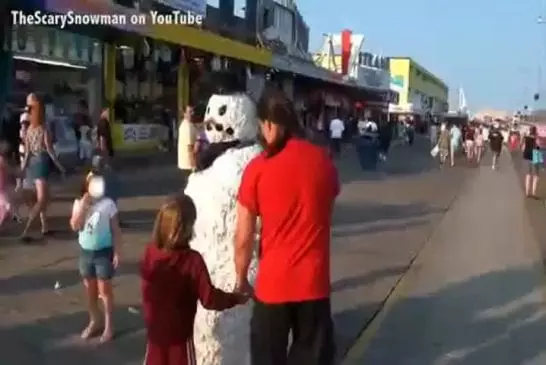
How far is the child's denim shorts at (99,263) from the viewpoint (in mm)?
7500

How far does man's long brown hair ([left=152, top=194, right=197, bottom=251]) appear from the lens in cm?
510

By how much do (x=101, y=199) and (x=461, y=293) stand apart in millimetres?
4442

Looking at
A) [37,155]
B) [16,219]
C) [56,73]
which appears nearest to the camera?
[37,155]

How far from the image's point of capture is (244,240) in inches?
207

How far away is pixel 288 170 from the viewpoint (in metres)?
4.96

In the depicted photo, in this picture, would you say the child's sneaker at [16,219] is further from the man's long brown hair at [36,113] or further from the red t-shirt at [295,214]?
the red t-shirt at [295,214]

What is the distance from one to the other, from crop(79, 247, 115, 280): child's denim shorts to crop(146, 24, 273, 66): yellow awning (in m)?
16.0

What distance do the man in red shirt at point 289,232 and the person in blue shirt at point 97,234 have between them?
2416mm

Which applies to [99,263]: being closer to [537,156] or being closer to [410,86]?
[537,156]

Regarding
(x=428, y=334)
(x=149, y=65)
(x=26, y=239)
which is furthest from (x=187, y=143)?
(x=149, y=65)

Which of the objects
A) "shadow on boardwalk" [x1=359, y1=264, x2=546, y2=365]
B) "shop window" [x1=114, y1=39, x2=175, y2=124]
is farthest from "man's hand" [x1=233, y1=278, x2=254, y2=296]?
"shop window" [x1=114, y1=39, x2=175, y2=124]

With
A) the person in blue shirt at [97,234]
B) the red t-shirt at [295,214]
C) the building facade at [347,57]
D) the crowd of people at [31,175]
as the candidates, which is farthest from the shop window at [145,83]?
the building facade at [347,57]

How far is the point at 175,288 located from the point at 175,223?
31cm

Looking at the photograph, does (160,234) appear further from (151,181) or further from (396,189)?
(396,189)
